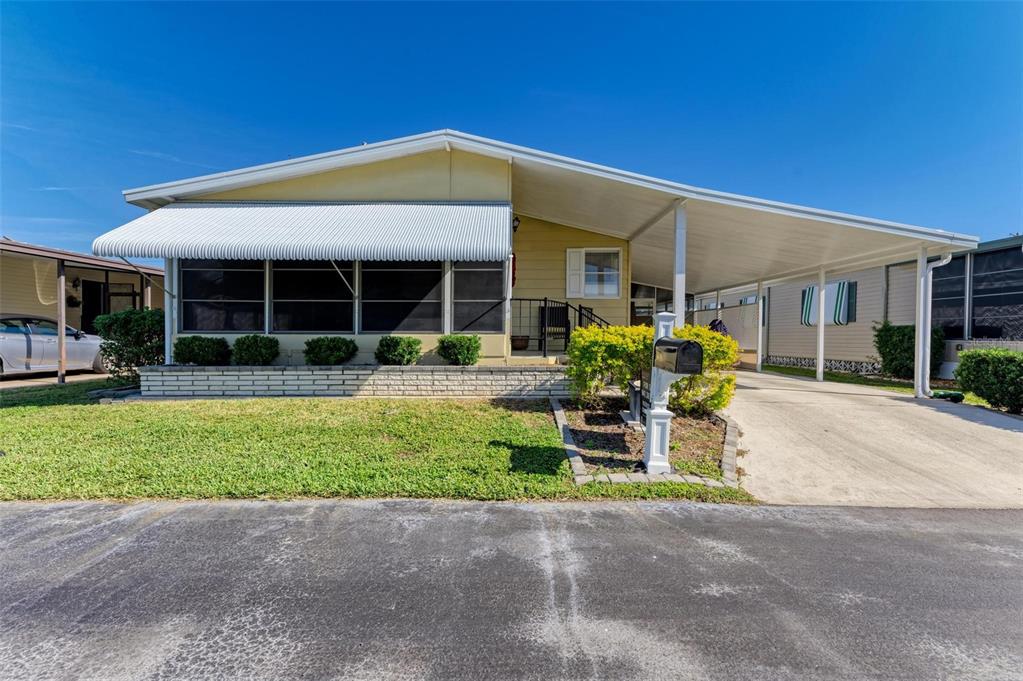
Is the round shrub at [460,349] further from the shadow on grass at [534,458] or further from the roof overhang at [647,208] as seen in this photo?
the roof overhang at [647,208]

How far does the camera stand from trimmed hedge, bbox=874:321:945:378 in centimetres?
1225

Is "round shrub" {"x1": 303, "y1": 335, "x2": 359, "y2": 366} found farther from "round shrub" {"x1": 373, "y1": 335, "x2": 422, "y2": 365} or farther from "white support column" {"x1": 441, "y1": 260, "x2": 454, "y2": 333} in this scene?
"white support column" {"x1": 441, "y1": 260, "x2": 454, "y2": 333}

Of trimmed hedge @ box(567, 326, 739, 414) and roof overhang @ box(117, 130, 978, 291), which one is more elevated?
roof overhang @ box(117, 130, 978, 291)

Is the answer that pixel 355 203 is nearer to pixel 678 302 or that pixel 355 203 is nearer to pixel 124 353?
pixel 124 353

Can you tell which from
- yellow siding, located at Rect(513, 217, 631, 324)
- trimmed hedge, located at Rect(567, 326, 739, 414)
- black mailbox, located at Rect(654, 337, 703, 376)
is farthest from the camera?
yellow siding, located at Rect(513, 217, 631, 324)

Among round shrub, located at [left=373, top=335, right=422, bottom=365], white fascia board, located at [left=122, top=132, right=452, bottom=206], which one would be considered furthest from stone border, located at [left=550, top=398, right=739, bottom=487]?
white fascia board, located at [left=122, top=132, right=452, bottom=206]

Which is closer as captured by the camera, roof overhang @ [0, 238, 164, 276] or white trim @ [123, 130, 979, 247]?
white trim @ [123, 130, 979, 247]

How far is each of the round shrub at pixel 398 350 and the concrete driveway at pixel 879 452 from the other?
5806 millimetres

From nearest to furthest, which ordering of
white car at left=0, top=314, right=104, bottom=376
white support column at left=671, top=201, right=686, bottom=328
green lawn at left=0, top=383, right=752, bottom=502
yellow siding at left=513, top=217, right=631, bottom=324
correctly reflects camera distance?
green lawn at left=0, top=383, right=752, bottom=502 < white support column at left=671, top=201, right=686, bottom=328 < white car at left=0, top=314, right=104, bottom=376 < yellow siding at left=513, top=217, right=631, bottom=324

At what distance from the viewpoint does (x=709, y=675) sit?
2.10 m

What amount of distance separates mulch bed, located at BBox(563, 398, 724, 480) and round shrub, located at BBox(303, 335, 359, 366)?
4.58 metres

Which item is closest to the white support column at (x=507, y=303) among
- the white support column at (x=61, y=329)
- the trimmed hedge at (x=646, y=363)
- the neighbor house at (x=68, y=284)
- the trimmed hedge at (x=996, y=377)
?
the trimmed hedge at (x=646, y=363)

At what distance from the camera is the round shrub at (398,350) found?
8.76 metres

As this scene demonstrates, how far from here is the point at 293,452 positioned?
17.4ft
